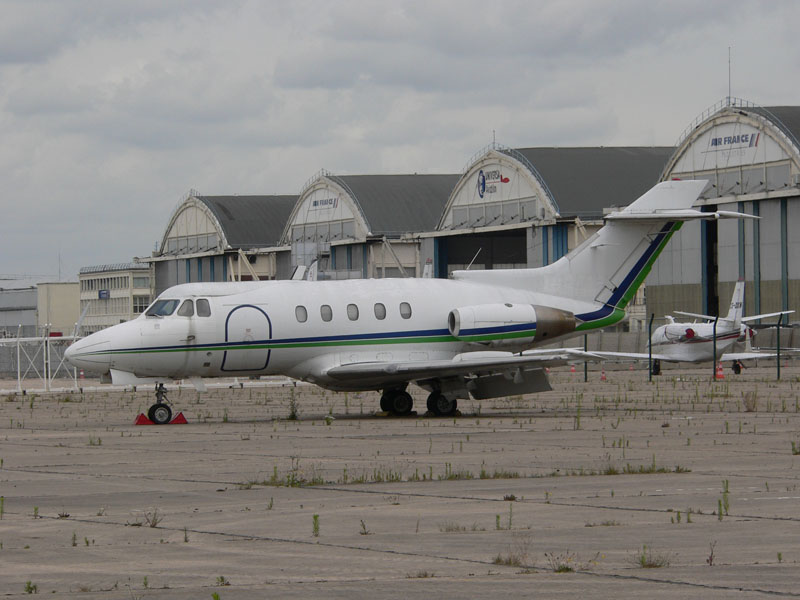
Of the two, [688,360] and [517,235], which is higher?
[517,235]

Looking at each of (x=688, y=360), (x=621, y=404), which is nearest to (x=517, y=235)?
(x=688, y=360)

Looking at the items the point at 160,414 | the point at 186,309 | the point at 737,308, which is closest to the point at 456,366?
the point at 186,309

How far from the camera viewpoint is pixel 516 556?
10125mm

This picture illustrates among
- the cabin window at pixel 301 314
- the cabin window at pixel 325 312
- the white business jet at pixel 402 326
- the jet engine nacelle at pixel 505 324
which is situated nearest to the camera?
the white business jet at pixel 402 326

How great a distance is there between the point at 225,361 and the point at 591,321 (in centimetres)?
865

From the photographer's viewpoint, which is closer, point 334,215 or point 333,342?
point 333,342

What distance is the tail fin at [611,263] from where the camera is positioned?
103ft

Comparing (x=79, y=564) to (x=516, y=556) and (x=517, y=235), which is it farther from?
(x=517, y=235)

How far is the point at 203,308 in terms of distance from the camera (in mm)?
28125

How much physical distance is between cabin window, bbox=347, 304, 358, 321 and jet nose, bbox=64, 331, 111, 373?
17.0 feet

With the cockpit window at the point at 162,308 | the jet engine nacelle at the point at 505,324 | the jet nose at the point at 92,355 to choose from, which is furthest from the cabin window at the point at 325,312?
the jet nose at the point at 92,355

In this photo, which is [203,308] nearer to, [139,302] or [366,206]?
[366,206]

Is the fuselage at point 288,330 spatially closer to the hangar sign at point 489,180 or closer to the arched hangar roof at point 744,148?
the arched hangar roof at point 744,148

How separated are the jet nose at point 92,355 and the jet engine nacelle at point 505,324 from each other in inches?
294
